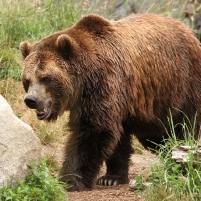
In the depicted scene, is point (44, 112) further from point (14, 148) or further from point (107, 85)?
point (14, 148)

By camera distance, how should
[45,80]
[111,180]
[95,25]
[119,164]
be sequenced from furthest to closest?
1. [119,164]
2. [111,180]
3. [95,25]
4. [45,80]

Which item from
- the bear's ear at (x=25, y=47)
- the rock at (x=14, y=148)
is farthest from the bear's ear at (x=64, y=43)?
the rock at (x=14, y=148)

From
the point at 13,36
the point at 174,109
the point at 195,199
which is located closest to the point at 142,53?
the point at 174,109

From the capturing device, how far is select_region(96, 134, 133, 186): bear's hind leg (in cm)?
750

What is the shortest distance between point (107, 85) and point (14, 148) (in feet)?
5.37

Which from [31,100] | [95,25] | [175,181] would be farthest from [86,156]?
[175,181]

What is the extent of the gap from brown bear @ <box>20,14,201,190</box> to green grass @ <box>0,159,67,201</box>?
107 centimetres

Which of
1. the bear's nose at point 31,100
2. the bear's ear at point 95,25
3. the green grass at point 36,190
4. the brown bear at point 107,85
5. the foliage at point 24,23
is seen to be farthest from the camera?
the foliage at point 24,23

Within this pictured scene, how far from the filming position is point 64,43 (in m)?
6.75

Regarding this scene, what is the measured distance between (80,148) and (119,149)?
3.25 ft

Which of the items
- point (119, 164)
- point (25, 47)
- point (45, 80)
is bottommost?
point (119, 164)

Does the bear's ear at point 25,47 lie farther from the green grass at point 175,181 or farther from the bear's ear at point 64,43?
the green grass at point 175,181

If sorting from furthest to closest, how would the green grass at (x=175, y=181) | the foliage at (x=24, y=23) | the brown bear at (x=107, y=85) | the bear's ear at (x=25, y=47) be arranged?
the foliage at (x=24, y=23), the bear's ear at (x=25, y=47), the brown bear at (x=107, y=85), the green grass at (x=175, y=181)

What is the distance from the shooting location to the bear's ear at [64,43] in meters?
6.73
